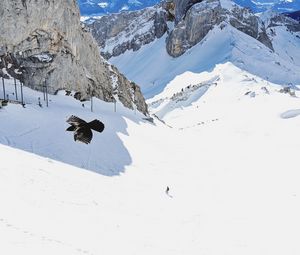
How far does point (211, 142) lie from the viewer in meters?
57.2

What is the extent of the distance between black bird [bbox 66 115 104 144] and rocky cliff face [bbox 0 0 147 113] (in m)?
13.0

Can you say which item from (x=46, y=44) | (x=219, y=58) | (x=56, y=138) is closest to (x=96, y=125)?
(x=56, y=138)

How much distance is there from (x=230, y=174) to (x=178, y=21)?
519 ft

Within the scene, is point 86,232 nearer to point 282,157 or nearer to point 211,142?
point 282,157

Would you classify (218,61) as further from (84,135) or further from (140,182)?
(140,182)

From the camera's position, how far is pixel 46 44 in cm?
5294

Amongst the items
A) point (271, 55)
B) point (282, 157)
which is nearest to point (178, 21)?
point (271, 55)

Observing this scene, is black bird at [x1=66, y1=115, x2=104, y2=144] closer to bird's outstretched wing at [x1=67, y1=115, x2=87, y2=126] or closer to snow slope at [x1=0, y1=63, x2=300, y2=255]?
bird's outstretched wing at [x1=67, y1=115, x2=87, y2=126]

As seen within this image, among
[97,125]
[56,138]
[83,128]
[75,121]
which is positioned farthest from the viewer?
[97,125]

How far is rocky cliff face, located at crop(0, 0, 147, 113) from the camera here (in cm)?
4888

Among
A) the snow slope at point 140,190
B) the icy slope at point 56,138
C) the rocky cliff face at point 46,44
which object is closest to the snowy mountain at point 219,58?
the rocky cliff face at point 46,44

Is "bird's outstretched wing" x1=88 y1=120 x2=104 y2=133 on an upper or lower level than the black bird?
lower

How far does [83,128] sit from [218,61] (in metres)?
110

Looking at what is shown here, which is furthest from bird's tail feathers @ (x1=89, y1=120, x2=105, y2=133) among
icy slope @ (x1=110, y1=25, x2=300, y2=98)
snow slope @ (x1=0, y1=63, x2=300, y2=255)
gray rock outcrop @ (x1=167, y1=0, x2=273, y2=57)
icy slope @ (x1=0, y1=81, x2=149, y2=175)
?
gray rock outcrop @ (x1=167, y1=0, x2=273, y2=57)
